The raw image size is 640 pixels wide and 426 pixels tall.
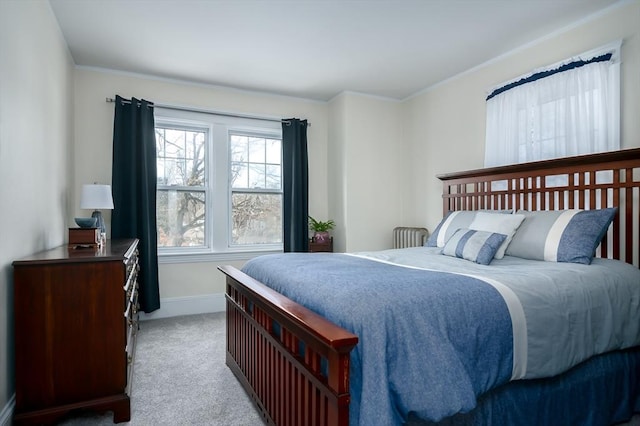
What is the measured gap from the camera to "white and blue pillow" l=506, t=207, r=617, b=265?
2195 millimetres

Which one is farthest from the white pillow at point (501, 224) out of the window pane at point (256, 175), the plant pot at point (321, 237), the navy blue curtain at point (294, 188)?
the window pane at point (256, 175)

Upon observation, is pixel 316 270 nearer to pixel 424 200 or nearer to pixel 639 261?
pixel 639 261

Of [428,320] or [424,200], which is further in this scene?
[424,200]

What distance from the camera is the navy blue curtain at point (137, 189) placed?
12.1 ft

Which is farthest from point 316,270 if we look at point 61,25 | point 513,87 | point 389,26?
point 61,25

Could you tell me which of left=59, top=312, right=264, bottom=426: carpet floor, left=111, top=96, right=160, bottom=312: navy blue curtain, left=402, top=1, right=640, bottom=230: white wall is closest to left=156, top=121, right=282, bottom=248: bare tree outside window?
left=111, top=96, right=160, bottom=312: navy blue curtain

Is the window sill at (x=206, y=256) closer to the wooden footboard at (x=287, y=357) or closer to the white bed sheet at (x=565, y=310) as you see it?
the wooden footboard at (x=287, y=357)

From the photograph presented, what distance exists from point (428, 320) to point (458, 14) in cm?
241

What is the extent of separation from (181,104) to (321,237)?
2219 millimetres

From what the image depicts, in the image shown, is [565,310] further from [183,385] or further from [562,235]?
[183,385]

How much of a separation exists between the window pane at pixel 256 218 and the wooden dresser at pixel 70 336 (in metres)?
2.43

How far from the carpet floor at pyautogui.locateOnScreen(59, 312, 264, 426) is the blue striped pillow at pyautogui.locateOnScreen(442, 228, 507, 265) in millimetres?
1644

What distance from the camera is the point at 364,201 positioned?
453cm

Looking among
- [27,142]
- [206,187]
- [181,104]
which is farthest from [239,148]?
[27,142]
